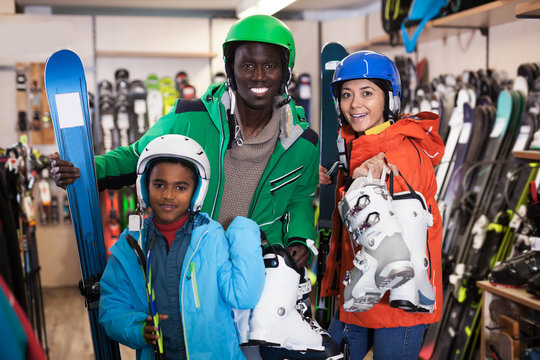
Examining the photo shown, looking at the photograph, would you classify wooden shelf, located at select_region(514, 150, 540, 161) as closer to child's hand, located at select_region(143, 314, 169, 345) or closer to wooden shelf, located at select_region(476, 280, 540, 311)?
wooden shelf, located at select_region(476, 280, 540, 311)

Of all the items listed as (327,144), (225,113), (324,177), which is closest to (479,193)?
(327,144)

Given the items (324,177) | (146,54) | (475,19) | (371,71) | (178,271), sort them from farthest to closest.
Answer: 1. (146,54)
2. (475,19)
3. (324,177)
4. (371,71)
5. (178,271)

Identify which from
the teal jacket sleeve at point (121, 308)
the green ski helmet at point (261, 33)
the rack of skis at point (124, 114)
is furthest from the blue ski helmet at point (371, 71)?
the rack of skis at point (124, 114)

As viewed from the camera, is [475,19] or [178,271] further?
[475,19]

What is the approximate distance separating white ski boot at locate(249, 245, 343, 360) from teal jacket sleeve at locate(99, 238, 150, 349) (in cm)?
34

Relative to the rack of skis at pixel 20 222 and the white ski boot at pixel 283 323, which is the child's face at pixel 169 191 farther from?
the rack of skis at pixel 20 222

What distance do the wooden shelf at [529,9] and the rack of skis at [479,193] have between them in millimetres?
731

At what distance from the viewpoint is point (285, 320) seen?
165cm

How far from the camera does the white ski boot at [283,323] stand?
1627 mm

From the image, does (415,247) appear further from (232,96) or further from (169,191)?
(232,96)

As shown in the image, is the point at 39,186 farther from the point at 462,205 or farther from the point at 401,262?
the point at 401,262

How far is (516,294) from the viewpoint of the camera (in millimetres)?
2428

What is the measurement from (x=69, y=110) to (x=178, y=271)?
0.92 m

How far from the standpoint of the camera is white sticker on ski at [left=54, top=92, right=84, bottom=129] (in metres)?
2.13
